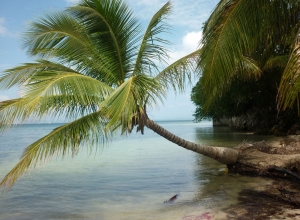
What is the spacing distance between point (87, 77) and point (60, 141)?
1.10 metres

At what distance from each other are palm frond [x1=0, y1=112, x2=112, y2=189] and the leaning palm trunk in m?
1.14

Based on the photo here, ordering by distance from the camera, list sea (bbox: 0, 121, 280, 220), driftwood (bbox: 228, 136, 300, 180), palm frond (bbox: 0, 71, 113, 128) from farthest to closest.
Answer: driftwood (bbox: 228, 136, 300, 180)
sea (bbox: 0, 121, 280, 220)
palm frond (bbox: 0, 71, 113, 128)

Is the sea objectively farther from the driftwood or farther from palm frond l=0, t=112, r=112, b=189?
palm frond l=0, t=112, r=112, b=189

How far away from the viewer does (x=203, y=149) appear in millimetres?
7156

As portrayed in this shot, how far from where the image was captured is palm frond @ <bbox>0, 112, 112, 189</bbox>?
414 centimetres

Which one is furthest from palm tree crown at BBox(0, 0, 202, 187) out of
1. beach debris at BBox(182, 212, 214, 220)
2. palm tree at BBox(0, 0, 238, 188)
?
beach debris at BBox(182, 212, 214, 220)

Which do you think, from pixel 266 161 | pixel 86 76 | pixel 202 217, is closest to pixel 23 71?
pixel 86 76

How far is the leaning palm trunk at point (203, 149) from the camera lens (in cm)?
613

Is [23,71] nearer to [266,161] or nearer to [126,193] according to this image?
[126,193]

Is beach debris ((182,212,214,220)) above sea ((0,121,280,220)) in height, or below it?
above

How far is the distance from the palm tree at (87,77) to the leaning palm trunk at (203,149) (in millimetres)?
48

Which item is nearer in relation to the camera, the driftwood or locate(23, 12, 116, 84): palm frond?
locate(23, 12, 116, 84): palm frond

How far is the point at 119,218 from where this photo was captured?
5.36m

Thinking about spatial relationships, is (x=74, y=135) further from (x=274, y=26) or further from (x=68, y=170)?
(x=68, y=170)
